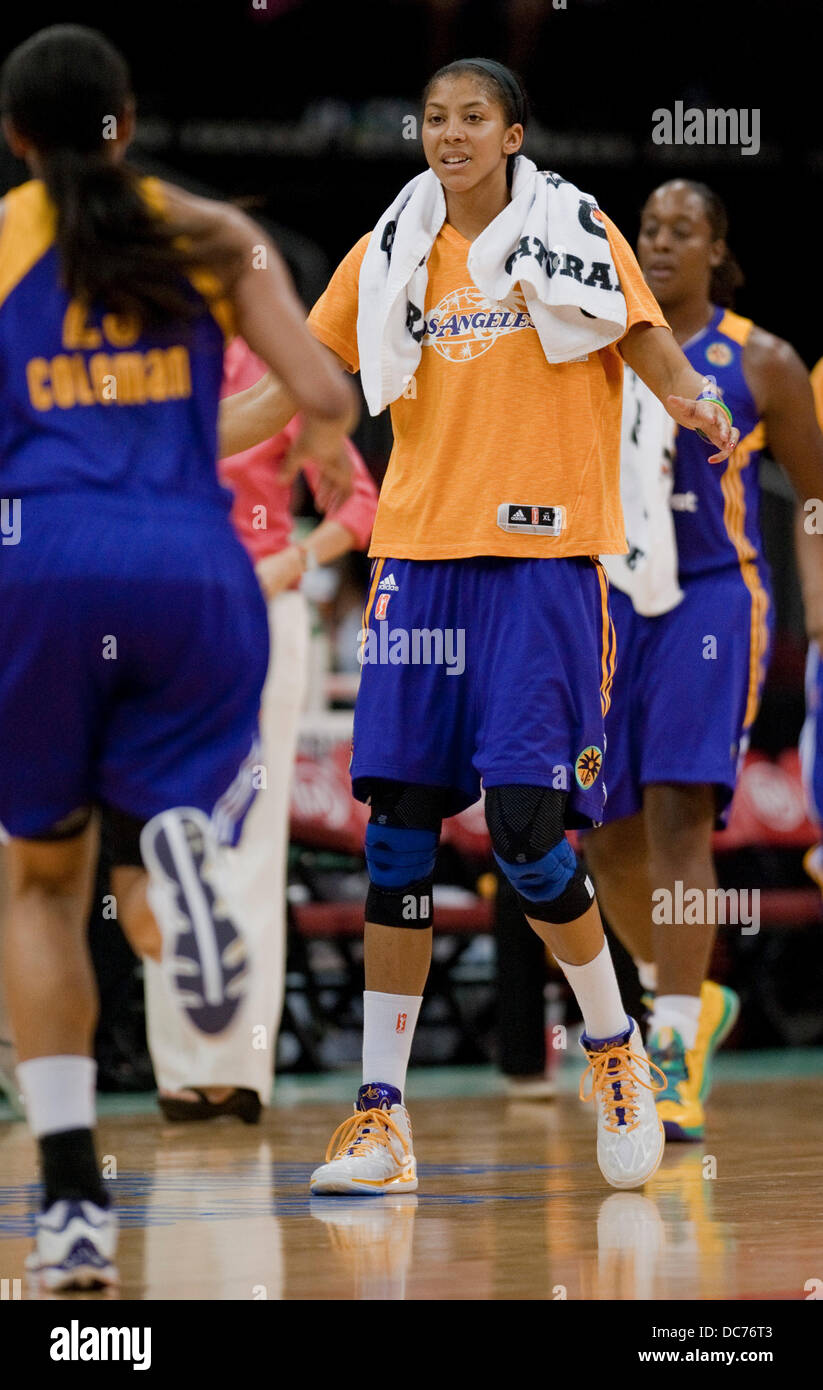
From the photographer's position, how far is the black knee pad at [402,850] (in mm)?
3604

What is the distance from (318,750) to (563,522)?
3.60m

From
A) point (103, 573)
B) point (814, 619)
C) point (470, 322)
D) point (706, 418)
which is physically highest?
point (470, 322)

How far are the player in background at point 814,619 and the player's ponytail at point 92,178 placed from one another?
2671mm

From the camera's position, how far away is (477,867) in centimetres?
737

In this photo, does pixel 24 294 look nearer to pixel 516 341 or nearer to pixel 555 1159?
pixel 516 341

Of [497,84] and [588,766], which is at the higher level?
[497,84]

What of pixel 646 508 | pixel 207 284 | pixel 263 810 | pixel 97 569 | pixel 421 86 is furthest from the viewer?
pixel 421 86

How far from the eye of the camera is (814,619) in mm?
5180

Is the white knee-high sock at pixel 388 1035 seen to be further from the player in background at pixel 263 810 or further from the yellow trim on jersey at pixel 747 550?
the yellow trim on jersey at pixel 747 550

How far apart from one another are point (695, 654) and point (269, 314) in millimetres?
2256

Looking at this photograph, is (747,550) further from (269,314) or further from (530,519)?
(269,314)

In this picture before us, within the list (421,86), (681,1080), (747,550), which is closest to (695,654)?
(747,550)
